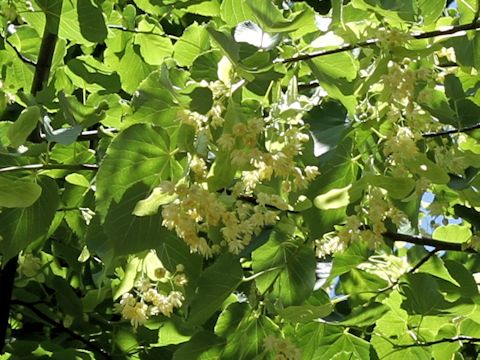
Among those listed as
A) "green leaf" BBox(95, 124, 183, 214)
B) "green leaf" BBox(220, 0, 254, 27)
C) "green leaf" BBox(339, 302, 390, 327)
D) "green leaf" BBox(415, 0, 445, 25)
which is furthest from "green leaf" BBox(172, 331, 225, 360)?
"green leaf" BBox(415, 0, 445, 25)

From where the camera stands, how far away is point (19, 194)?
4.31 ft

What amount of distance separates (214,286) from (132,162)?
324 mm

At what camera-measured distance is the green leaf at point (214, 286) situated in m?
1.51

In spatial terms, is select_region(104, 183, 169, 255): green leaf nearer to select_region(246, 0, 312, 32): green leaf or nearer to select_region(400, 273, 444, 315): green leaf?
select_region(246, 0, 312, 32): green leaf

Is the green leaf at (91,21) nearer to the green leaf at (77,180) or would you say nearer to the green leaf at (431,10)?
the green leaf at (77,180)

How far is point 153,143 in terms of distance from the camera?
1.27 m

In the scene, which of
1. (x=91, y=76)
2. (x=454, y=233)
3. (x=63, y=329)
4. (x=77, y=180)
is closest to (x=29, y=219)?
(x=77, y=180)

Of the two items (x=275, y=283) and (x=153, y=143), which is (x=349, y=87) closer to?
(x=153, y=143)

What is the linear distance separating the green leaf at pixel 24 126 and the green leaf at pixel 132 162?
0.42 ft

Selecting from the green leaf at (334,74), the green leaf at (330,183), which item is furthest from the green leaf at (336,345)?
the green leaf at (334,74)

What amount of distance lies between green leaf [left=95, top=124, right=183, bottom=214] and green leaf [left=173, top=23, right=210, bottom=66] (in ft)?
1.39

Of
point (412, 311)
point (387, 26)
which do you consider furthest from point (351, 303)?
point (387, 26)

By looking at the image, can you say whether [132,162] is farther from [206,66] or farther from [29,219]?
[29,219]

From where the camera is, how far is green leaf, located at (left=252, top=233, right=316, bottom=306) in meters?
1.56
